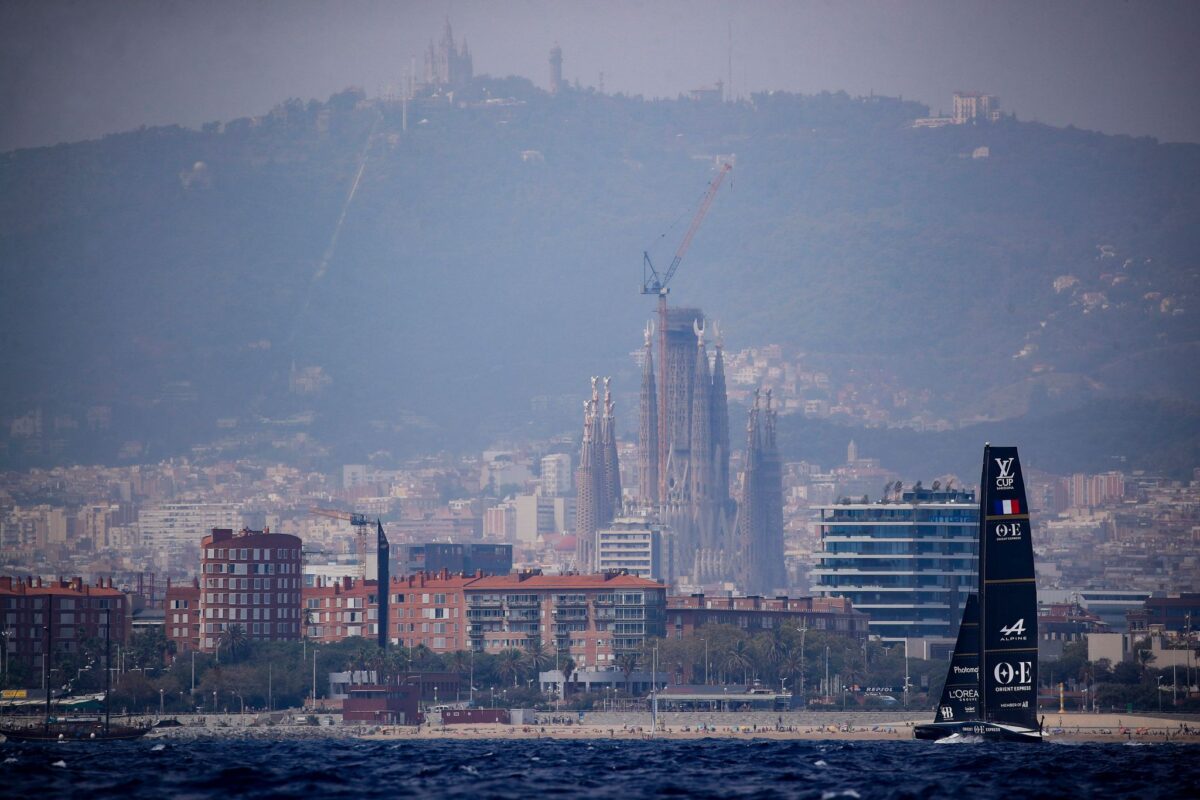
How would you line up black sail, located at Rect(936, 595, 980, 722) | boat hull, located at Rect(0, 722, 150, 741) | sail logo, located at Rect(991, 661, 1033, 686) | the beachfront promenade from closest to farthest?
sail logo, located at Rect(991, 661, 1033, 686) < black sail, located at Rect(936, 595, 980, 722) < boat hull, located at Rect(0, 722, 150, 741) < the beachfront promenade

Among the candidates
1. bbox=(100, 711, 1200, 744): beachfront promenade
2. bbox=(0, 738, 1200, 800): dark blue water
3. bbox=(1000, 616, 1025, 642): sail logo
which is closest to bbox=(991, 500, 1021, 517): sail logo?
bbox=(1000, 616, 1025, 642): sail logo

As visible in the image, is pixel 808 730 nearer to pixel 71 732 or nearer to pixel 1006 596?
pixel 71 732

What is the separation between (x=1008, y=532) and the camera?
95.6m

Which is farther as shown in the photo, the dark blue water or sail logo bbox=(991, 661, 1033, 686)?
sail logo bbox=(991, 661, 1033, 686)

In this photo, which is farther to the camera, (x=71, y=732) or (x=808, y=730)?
(x=808, y=730)

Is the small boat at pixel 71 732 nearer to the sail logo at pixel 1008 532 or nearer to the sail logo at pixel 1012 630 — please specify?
the sail logo at pixel 1012 630

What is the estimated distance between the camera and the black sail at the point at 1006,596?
313ft

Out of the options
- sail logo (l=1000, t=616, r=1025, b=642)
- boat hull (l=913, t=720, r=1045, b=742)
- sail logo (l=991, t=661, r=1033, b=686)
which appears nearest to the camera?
sail logo (l=1000, t=616, r=1025, b=642)

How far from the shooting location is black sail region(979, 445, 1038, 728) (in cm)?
9538

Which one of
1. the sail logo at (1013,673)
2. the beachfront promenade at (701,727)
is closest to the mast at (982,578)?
the sail logo at (1013,673)

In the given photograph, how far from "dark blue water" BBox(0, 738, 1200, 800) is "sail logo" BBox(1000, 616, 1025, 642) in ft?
15.7

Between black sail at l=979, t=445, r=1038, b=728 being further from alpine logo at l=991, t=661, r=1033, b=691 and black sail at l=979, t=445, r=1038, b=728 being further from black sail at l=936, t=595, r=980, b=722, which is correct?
black sail at l=936, t=595, r=980, b=722

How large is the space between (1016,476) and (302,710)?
105868 mm

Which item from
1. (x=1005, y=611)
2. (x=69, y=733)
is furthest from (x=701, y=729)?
(x=1005, y=611)
